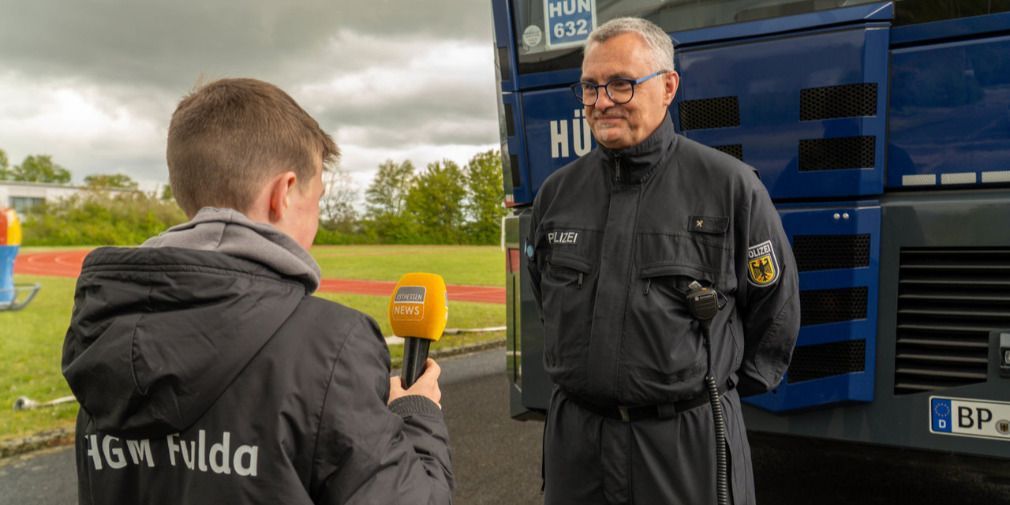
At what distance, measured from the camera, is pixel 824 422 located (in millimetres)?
2951

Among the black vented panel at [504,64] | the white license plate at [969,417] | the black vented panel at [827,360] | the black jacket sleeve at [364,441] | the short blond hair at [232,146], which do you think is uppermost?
the black vented panel at [504,64]

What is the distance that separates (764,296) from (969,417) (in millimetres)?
1077

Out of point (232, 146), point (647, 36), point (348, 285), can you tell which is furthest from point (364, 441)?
point (348, 285)

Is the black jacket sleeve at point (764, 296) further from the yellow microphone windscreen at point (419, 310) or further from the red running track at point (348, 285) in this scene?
the red running track at point (348, 285)

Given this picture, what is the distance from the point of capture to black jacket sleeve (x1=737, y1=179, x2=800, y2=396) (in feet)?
7.22

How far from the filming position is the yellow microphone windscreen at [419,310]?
142 centimetres

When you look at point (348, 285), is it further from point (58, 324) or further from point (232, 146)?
point (232, 146)

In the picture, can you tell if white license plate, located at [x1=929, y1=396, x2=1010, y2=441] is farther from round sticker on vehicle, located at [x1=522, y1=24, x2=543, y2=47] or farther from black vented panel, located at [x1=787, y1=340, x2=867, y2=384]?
round sticker on vehicle, located at [x1=522, y1=24, x2=543, y2=47]

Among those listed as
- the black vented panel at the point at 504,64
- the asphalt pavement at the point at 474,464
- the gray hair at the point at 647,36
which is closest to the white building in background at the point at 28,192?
the asphalt pavement at the point at 474,464

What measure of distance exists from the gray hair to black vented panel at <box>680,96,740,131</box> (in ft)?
2.52

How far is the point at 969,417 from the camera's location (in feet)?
8.79

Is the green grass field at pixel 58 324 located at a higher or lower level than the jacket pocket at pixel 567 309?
lower

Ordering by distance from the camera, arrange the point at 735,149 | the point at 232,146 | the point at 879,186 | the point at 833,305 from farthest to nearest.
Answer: the point at 735,149
the point at 833,305
the point at 879,186
the point at 232,146

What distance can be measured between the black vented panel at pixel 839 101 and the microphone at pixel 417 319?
1961mm
